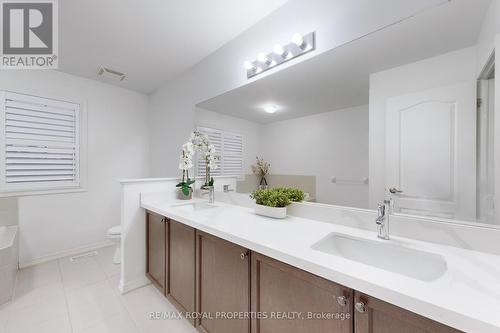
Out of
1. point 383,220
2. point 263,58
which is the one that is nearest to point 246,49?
point 263,58

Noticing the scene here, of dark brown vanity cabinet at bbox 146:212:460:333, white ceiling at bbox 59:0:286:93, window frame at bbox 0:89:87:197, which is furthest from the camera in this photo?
window frame at bbox 0:89:87:197

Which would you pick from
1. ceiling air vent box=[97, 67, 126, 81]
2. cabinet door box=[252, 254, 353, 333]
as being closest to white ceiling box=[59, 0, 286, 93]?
ceiling air vent box=[97, 67, 126, 81]

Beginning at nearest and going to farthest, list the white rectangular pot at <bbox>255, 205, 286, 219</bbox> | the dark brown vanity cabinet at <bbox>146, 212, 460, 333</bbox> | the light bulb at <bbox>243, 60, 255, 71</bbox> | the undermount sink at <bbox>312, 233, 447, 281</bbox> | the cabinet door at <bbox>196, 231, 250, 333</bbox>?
1. the dark brown vanity cabinet at <bbox>146, 212, 460, 333</bbox>
2. the undermount sink at <bbox>312, 233, 447, 281</bbox>
3. the cabinet door at <bbox>196, 231, 250, 333</bbox>
4. the white rectangular pot at <bbox>255, 205, 286, 219</bbox>
5. the light bulb at <bbox>243, 60, 255, 71</bbox>

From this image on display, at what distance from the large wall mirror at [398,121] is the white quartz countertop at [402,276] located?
0.23 m

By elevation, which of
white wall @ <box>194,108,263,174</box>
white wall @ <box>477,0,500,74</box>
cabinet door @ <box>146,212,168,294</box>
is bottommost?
cabinet door @ <box>146,212,168,294</box>

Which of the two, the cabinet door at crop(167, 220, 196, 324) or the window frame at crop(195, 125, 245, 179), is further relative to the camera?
the window frame at crop(195, 125, 245, 179)

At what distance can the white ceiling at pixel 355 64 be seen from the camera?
100 centimetres

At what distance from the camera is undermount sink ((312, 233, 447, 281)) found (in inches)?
35.1

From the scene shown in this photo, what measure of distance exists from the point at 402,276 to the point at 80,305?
2.38m

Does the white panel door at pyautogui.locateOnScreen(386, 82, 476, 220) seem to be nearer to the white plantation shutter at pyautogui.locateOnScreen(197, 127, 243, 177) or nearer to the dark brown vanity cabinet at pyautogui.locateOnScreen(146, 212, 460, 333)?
the dark brown vanity cabinet at pyautogui.locateOnScreen(146, 212, 460, 333)

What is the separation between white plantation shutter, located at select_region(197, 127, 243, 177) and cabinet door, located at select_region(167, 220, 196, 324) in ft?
2.35

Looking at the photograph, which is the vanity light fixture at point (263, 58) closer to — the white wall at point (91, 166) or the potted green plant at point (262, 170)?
the potted green plant at point (262, 170)

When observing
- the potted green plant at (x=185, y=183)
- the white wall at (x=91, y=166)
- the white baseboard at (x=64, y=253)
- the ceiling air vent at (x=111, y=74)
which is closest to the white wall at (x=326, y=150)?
the potted green plant at (x=185, y=183)

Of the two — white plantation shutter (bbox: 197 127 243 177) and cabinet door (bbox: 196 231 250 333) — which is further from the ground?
white plantation shutter (bbox: 197 127 243 177)
